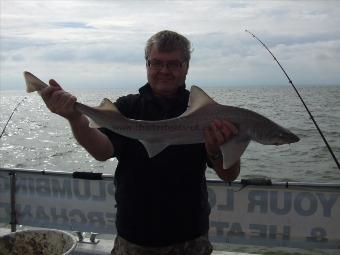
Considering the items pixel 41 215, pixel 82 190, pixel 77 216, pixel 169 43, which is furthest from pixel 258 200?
pixel 41 215

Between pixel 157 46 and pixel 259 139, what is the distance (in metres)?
1.02

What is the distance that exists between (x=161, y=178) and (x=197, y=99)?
66 cm

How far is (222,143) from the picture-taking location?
10.1ft

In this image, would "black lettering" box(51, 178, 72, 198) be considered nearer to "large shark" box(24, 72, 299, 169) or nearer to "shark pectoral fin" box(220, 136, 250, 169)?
"large shark" box(24, 72, 299, 169)

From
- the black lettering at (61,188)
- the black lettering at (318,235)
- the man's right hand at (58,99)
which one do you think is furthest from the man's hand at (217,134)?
the black lettering at (61,188)

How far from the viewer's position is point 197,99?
3.12m

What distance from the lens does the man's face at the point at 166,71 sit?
3.29 metres

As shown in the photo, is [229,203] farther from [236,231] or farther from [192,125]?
[192,125]

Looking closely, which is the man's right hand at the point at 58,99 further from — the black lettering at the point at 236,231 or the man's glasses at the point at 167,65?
the black lettering at the point at 236,231

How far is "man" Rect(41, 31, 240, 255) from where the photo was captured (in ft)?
10.8

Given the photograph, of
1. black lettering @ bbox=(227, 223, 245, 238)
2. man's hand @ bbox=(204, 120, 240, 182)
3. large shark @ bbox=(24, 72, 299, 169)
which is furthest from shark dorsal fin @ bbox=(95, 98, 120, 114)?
black lettering @ bbox=(227, 223, 245, 238)

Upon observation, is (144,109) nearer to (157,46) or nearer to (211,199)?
(157,46)

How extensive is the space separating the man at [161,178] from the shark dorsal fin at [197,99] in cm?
28

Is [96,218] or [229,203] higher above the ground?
[229,203]
